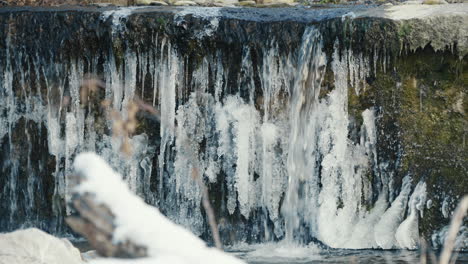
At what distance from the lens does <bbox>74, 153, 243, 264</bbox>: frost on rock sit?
98.3 inches

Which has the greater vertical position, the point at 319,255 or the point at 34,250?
the point at 34,250

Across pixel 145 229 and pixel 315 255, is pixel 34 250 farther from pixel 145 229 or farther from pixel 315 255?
pixel 315 255

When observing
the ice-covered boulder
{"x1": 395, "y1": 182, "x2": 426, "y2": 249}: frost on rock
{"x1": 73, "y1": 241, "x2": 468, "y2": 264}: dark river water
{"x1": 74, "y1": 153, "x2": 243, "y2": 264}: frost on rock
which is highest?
{"x1": 74, "y1": 153, "x2": 243, "y2": 264}: frost on rock

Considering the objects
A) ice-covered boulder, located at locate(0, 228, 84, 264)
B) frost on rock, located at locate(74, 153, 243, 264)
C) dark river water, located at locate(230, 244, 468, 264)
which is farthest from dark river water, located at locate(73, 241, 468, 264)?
frost on rock, located at locate(74, 153, 243, 264)

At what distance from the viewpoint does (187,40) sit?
26.7ft

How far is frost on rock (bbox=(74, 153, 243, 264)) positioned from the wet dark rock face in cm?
502

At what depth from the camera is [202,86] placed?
820cm

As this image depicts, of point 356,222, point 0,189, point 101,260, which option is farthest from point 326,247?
point 101,260

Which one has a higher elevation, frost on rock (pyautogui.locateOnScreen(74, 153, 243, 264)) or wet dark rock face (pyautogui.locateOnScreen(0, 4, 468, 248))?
frost on rock (pyautogui.locateOnScreen(74, 153, 243, 264))

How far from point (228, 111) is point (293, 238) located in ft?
4.12

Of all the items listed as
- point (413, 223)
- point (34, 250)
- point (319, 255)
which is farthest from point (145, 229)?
point (413, 223)

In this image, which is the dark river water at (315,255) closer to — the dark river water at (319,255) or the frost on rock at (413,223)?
the dark river water at (319,255)

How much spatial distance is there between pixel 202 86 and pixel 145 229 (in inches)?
226

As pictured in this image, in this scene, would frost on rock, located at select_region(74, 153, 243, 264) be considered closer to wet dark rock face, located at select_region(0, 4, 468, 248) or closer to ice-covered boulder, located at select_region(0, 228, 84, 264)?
ice-covered boulder, located at select_region(0, 228, 84, 264)
